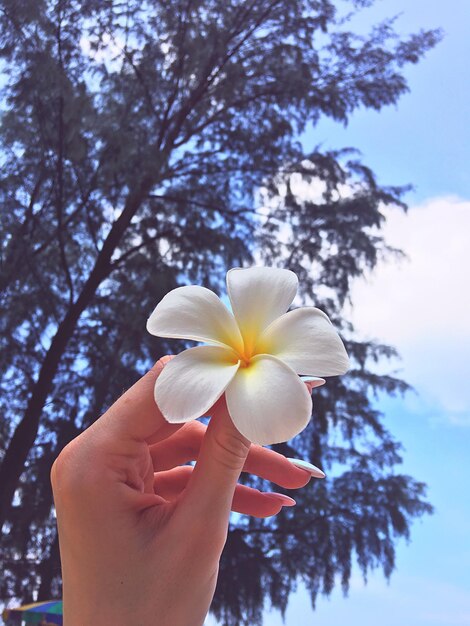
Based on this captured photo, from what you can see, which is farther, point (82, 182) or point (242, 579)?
point (82, 182)

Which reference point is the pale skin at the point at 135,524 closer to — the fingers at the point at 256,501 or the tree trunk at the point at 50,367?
the fingers at the point at 256,501

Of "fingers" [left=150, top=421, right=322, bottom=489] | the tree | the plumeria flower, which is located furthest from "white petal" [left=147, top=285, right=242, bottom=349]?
the tree

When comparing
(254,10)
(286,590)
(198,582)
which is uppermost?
(254,10)

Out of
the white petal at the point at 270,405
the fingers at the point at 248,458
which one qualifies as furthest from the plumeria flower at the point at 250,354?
the fingers at the point at 248,458

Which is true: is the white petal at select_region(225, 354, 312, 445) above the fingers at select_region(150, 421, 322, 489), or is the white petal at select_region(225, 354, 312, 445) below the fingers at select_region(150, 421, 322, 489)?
below

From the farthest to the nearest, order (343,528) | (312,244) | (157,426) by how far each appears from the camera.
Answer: (312,244) < (343,528) < (157,426)

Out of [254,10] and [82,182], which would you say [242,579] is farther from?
[254,10]

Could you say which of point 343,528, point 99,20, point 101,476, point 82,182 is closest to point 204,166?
point 82,182

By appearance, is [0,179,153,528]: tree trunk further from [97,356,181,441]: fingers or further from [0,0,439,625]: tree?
[97,356,181,441]: fingers

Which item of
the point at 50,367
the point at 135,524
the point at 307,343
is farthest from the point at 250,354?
the point at 50,367
